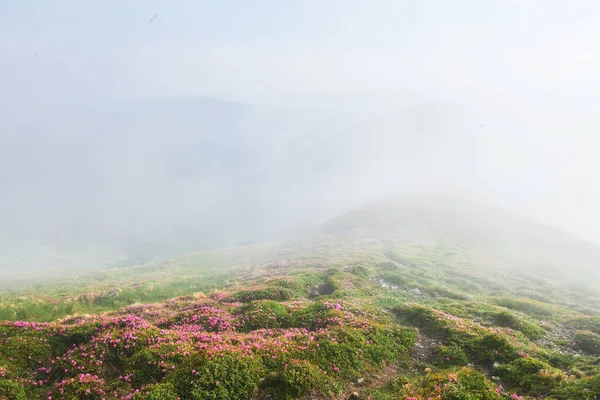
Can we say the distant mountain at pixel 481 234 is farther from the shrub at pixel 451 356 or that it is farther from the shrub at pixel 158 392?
the shrub at pixel 158 392

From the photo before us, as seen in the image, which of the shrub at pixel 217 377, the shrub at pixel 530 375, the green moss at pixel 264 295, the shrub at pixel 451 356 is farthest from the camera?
the green moss at pixel 264 295

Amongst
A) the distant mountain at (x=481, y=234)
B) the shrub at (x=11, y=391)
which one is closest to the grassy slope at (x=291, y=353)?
the shrub at (x=11, y=391)

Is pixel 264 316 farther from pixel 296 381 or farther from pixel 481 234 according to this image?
pixel 481 234

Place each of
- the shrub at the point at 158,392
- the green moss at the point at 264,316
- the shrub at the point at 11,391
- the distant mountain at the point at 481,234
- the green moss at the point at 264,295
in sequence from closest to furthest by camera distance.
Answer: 1. the shrub at the point at 11,391
2. the shrub at the point at 158,392
3. the green moss at the point at 264,316
4. the green moss at the point at 264,295
5. the distant mountain at the point at 481,234

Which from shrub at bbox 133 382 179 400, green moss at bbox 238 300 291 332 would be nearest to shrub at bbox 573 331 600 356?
green moss at bbox 238 300 291 332

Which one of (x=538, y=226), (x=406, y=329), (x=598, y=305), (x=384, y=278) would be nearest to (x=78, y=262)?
(x=384, y=278)

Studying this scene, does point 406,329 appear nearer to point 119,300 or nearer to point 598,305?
point 119,300

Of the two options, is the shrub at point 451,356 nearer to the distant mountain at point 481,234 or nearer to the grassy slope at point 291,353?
the grassy slope at point 291,353

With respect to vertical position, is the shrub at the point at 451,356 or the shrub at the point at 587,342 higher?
the shrub at the point at 451,356

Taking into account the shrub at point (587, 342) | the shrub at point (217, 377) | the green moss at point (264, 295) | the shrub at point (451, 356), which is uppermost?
the shrub at point (217, 377)

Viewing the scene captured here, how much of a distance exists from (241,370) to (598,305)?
6196 centimetres

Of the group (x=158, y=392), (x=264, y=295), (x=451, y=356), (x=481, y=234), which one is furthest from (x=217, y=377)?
(x=481, y=234)

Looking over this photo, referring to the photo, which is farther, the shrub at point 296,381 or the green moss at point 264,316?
the green moss at point 264,316

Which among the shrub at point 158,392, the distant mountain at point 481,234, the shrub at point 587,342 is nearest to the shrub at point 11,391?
the shrub at point 158,392
